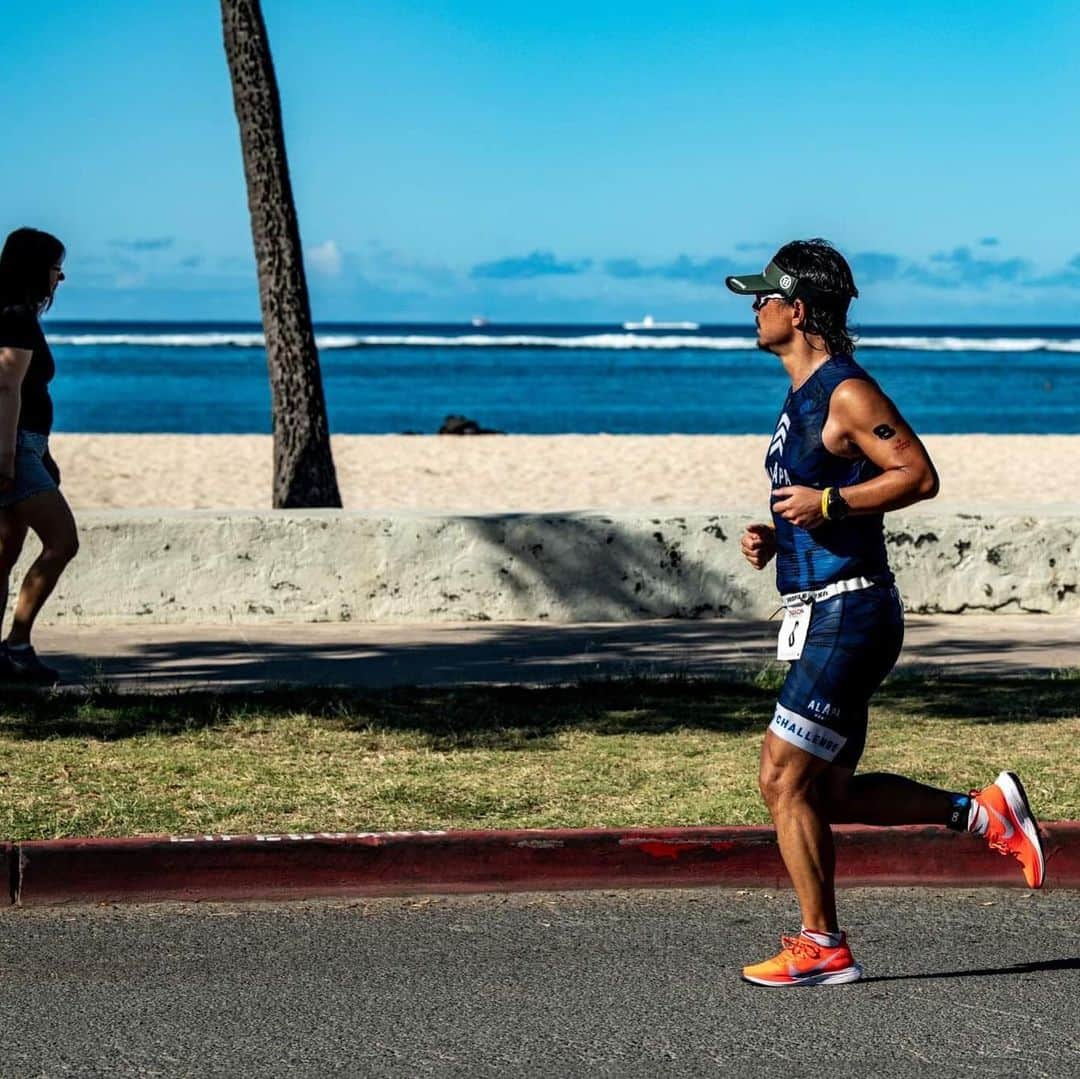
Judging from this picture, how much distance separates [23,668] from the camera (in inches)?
324

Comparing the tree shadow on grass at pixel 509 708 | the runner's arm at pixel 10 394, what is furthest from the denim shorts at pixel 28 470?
the tree shadow on grass at pixel 509 708

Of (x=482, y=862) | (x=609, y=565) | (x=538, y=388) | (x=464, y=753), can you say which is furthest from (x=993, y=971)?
(x=538, y=388)

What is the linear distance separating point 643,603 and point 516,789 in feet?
13.6

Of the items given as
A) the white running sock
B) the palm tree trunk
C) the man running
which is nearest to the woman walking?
the palm tree trunk

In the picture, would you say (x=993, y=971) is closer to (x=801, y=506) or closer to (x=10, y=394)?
(x=801, y=506)

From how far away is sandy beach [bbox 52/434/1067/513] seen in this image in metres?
20.0

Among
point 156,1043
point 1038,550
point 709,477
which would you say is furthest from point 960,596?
point 709,477

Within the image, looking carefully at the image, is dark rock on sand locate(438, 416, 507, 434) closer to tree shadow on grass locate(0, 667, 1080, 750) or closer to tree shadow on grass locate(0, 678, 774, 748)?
tree shadow on grass locate(0, 667, 1080, 750)

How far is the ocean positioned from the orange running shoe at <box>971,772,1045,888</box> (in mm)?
35498

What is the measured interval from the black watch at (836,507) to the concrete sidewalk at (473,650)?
4.34m

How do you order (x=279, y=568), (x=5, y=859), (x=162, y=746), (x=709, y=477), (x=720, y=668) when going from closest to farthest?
1. (x=5, y=859)
2. (x=162, y=746)
3. (x=720, y=668)
4. (x=279, y=568)
5. (x=709, y=477)

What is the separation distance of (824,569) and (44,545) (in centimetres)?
462

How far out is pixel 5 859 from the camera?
532cm

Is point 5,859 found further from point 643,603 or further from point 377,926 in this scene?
point 643,603
